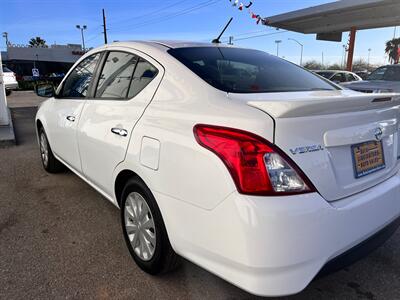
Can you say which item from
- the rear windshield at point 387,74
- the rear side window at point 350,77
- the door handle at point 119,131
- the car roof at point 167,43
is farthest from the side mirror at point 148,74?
the rear side window at point 350,77

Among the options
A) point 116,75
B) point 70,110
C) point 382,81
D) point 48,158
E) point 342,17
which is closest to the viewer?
point 116,75

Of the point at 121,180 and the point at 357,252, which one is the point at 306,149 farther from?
the point at 121,180

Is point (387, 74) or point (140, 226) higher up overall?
point (387, 74)

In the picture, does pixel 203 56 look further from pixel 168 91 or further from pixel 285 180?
pixel 285 180

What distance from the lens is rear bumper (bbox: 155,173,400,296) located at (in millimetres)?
1673

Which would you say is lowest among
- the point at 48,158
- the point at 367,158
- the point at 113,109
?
the point at 48,158

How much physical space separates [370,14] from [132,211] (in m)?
18.9

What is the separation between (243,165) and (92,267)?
1565mm

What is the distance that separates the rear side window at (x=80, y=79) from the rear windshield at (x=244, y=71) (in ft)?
3.77

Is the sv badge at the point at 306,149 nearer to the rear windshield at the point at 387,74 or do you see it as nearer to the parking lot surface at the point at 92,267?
the parking lot surface at the point at 92,267

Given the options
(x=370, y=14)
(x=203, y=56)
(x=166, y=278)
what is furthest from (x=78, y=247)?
(x=370, y=14)

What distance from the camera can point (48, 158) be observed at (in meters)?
4.71

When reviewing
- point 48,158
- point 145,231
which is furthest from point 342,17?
point 145,231

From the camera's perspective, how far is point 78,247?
2.92 meters
